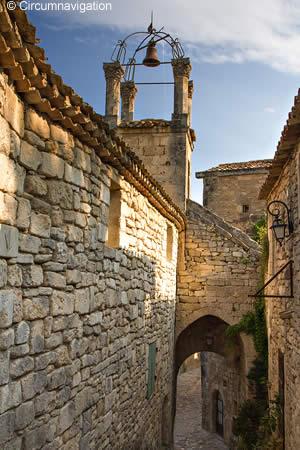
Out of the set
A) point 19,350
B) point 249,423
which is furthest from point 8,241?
point 249,423

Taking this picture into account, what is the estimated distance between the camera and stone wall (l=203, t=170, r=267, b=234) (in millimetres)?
17594

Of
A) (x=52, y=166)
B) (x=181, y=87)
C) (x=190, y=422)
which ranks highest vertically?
(x=181, y=87)

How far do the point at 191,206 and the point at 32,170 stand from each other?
858 cm

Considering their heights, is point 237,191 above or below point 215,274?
above

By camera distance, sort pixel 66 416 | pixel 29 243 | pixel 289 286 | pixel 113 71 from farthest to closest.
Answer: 1. pixel 113 71
2. pixel 289 286
3. pixel 66 416
4. pixel 29 243

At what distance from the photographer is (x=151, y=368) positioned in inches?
302

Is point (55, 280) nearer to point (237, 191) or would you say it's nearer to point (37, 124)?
point (37, 124)

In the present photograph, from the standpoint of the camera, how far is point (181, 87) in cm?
1170

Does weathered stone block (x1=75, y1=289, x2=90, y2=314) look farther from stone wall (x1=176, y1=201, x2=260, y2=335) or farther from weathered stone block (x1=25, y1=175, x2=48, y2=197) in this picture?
stone wall (x1=176, y1=201, x2=260, y2=335)

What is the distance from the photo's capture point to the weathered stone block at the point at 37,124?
3.19 m

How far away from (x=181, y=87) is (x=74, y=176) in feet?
28.1

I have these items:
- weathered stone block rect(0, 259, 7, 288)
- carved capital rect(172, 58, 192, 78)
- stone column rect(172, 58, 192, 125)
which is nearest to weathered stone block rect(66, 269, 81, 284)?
weathered stone block rect(0, 259, 7, 288)

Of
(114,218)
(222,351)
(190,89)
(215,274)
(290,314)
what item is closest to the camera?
(114,218)

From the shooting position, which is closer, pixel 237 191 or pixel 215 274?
pixel 215 274
